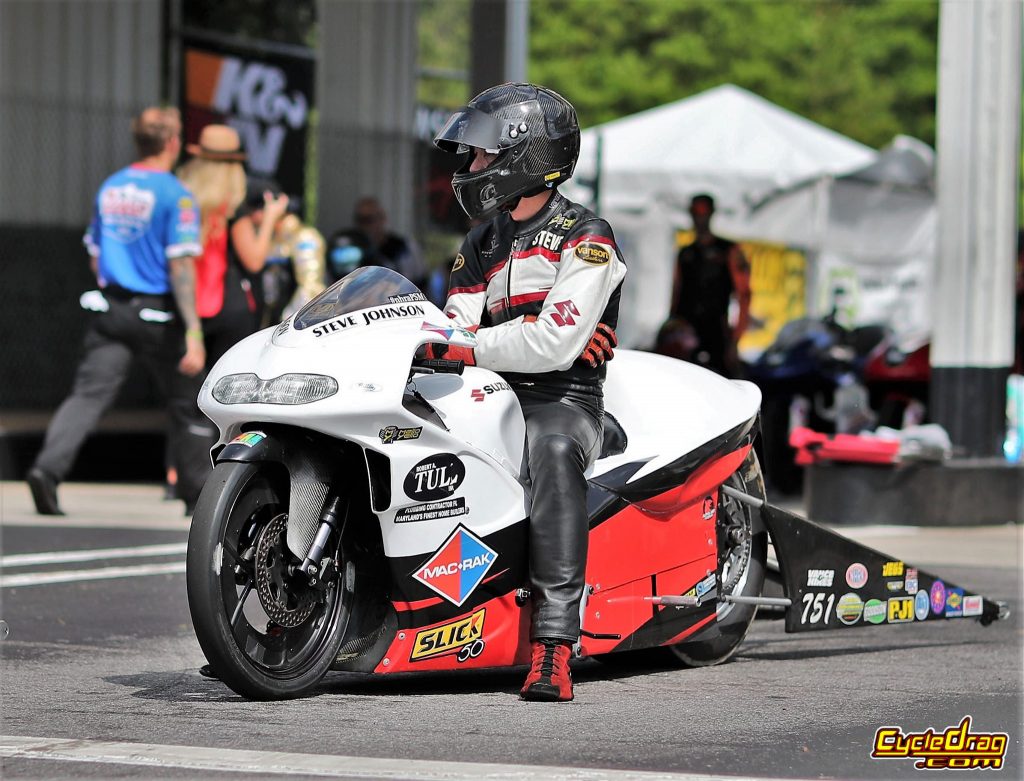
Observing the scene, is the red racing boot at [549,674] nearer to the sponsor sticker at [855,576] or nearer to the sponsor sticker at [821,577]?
the sponsor sticker at [821,577]

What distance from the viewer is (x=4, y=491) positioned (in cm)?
1256

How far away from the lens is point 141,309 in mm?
11023

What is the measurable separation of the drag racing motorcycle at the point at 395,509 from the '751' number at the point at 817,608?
0.46 m

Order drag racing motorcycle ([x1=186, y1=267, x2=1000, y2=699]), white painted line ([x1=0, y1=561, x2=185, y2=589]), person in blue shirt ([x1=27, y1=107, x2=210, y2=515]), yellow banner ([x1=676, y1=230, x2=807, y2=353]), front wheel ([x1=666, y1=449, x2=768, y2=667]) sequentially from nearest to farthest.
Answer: drag racing motorcycle ([x1=186, y1=267, x2=1000, y2=699]) < front wheel ([x1=666, y1=449, x2=768, y2=667]) < white painted line ([x1=0, y1=561, x2=185, y2=589]) < person in blue shirt ([x1=27, y1=107, x2=210, y2=515]) < yellow banner ([x1=676, y1=230, x2=807, y2=353])

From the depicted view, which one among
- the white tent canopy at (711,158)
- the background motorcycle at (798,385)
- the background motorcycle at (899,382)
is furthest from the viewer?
the white tent canopy at (711,158)

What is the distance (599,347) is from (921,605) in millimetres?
1867

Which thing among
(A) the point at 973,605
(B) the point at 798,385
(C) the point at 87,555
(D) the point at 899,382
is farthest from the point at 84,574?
(D) the point at 899,382

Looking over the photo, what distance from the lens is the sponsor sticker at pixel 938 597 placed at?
7.11 m

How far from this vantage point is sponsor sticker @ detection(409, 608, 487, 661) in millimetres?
5668

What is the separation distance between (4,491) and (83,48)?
22.6 feet

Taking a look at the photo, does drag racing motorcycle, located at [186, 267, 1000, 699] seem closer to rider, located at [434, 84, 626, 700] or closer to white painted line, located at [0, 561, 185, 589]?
rider, located at [434, 84, 626, 700]

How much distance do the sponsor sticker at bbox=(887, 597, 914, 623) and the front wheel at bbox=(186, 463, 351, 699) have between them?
2259 millimetres

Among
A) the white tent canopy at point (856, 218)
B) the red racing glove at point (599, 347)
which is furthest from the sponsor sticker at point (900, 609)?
the white tent canopy at point (856, 218)

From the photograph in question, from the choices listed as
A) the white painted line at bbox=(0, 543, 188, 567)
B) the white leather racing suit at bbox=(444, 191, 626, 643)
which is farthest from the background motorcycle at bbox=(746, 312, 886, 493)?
the white leather racing suit at bbox=(444, 191, 626, 643)
